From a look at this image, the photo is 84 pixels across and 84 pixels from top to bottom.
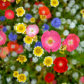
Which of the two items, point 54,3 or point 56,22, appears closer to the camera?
point 56,22

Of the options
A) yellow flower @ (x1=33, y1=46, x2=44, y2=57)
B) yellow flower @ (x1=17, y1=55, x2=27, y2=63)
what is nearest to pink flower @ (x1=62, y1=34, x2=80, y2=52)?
yellow flower @ (x1=33, y1=46, x2=44, y2=57)

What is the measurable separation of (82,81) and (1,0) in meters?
1.19

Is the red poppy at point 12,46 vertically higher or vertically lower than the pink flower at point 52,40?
lower

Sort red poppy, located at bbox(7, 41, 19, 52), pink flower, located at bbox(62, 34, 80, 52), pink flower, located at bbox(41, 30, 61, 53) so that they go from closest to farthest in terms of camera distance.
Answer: pink flower, located at bbox(41, 30, 61, 53)
pink flower, located at bbox(62, 34, 80, 52)
red poppy, located at bbox(7, 41, 19, 52)

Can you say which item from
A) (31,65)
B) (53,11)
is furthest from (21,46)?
(53,11)

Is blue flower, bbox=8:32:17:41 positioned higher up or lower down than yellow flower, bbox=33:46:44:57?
higher up

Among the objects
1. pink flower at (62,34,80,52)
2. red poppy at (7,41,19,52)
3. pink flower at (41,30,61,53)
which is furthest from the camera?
red poppy at (7,41,19,52)

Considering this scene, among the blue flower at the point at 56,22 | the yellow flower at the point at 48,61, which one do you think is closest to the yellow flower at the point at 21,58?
the yellow flower at the point at 48,61

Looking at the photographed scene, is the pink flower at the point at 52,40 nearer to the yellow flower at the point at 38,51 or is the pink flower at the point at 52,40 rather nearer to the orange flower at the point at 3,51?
the yellow flower at the point at 38,51

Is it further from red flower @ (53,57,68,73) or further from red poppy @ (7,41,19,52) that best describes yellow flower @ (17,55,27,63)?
red flower @ (53,57,68,73)

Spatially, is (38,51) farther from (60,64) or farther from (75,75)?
(75,75)

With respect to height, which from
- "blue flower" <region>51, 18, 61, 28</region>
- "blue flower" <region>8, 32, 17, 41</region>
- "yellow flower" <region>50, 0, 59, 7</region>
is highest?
"yellow flower" <region>50, 0, 59, 7</region>

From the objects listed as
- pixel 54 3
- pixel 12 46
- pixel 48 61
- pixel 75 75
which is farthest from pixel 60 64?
pixel 54 3

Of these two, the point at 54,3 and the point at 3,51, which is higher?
the point at 54,3
